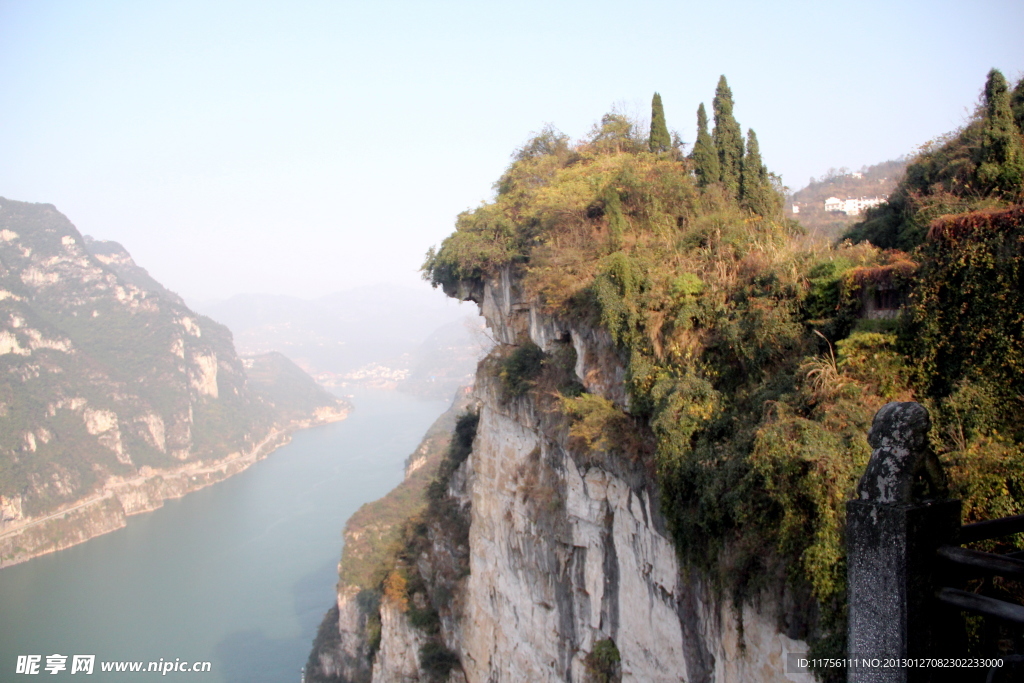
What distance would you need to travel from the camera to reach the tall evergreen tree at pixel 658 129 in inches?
572

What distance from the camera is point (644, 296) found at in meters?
8.85

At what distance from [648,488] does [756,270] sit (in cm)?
312

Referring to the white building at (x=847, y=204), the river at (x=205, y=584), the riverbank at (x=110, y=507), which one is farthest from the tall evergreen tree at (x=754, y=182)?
the riverbank at (x=110, y=507)

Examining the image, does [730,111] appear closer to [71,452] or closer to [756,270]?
[756,270]

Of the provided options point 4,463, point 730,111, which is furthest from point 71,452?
point 730,111

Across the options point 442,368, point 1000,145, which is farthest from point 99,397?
point 1000,145

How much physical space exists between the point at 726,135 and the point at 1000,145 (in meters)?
6.81

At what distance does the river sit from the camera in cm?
3612

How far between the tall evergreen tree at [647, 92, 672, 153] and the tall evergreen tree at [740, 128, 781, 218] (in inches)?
71.6

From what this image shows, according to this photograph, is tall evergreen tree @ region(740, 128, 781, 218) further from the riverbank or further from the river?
A: the riverbank

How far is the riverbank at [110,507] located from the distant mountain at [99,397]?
141mm

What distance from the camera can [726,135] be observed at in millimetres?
13773

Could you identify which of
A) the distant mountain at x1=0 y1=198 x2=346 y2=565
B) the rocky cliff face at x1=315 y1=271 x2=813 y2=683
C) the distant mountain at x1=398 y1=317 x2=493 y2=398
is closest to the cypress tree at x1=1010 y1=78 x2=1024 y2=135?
the rocky cliff face at x1=315 y1=271 x2=813 y2=683

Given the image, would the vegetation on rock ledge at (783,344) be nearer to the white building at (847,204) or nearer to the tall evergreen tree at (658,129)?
the tall evergreen tree at (658,129)
